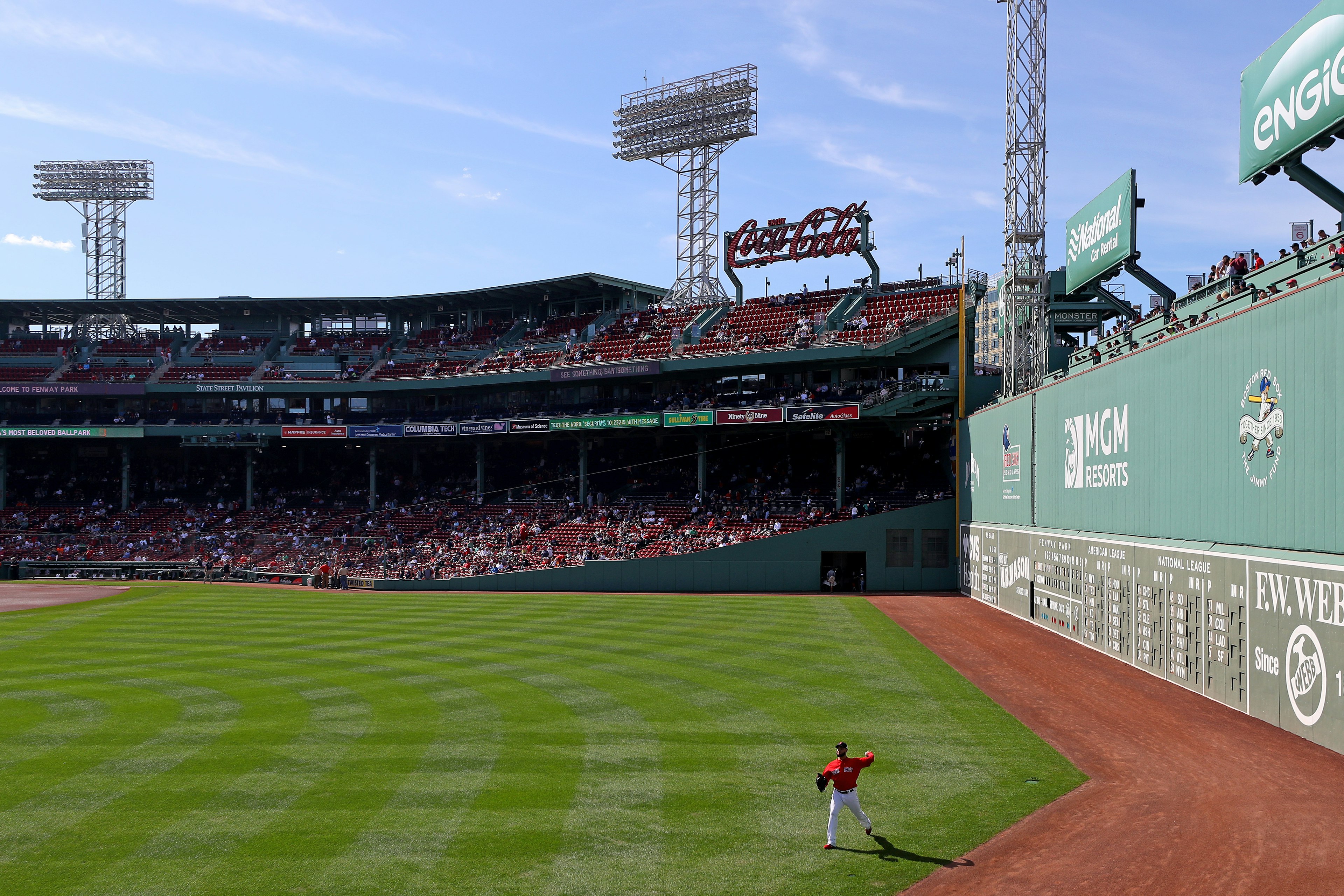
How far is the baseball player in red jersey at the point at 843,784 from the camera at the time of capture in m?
10.5

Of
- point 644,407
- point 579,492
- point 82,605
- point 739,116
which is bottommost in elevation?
point 82,605

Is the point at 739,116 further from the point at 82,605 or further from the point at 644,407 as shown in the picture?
the point at 82,605

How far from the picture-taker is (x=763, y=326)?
5056 cm

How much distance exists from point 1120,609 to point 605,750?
1362cm

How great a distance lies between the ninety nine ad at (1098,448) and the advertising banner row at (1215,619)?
1.48m

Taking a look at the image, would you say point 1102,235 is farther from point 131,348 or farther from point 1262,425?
point 131,348

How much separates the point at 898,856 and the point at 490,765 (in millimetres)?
5674

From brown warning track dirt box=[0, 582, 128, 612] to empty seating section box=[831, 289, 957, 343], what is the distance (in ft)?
112

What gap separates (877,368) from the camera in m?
47.0

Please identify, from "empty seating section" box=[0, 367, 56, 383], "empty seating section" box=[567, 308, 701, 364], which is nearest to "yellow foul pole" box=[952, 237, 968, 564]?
"empty seating section" box=[567, 308, 701, 364]

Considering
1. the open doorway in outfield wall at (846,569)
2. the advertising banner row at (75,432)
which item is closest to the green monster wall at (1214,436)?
the open doorway in outfield wall at (846,569)

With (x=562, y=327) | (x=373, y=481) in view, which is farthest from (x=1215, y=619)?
(x=373, y=481)

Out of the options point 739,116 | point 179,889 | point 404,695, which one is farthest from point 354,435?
point 179,889

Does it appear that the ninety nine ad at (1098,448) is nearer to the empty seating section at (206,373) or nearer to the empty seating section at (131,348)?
the empty seating section at (206,373)
